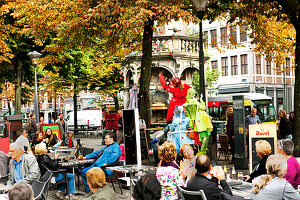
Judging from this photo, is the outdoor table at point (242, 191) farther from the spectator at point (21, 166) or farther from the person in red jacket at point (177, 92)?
the person in red jacket at point (177, 92)

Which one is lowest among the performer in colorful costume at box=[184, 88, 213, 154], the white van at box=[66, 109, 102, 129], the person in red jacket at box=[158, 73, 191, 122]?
the white van at box=[66, 109, 102, 129]

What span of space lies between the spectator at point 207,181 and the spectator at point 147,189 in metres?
0.81

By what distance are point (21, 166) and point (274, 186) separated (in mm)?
5017

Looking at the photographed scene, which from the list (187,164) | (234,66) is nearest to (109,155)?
(187,164)

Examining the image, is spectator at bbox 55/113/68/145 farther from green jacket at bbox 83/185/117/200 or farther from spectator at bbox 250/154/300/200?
spectator at bbox 250/154/300/200

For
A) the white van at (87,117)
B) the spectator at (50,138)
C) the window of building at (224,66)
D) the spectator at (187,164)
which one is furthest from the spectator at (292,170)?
the window of building at (224,66)

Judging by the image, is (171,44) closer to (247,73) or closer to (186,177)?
(186,177)

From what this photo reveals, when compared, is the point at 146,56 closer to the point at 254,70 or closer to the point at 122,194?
the point at 122,194

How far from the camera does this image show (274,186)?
4.82 metres

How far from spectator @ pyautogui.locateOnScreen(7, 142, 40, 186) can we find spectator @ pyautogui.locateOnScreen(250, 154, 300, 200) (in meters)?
4.37

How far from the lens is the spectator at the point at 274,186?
15.7ft

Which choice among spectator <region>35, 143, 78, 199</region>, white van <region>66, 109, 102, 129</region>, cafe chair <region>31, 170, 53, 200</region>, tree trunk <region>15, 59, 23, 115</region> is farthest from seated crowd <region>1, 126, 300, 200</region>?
white van <region>66, 109, 102, 129</region>

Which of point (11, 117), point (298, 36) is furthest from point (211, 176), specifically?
point (11, 117)

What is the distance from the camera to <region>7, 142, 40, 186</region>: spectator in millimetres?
7629
